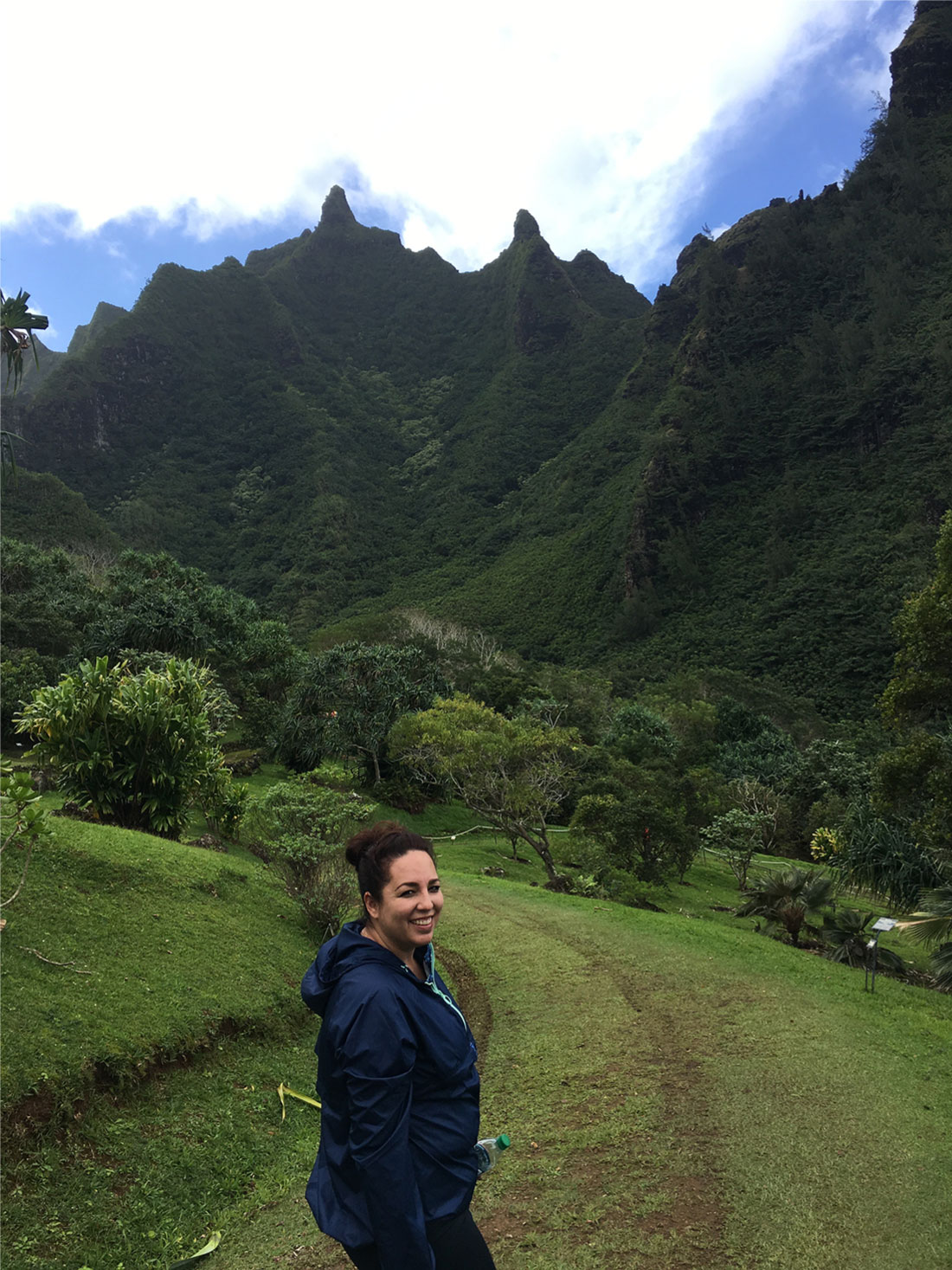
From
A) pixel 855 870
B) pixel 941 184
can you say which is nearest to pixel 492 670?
pixel 855 870

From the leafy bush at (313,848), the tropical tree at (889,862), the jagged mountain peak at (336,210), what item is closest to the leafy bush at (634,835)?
the tropical tree at (889,862)

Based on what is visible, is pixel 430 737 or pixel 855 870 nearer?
pixel 855 870

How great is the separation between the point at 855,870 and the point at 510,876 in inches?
293

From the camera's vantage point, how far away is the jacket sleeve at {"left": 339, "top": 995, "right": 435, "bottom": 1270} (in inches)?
67.3

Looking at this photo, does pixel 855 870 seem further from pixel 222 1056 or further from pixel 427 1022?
pixel 427 1022

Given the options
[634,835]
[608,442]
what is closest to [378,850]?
[634,835]

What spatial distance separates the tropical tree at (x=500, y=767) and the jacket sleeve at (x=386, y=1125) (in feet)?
50.0

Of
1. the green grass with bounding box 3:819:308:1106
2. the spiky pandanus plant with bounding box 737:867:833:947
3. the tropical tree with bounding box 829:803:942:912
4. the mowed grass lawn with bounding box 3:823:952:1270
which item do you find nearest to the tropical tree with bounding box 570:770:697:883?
the spiky pandanus plant with bounding box 737:867:833:947

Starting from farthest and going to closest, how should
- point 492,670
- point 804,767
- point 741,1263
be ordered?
point 492,670
point 804,767
point 741,1263

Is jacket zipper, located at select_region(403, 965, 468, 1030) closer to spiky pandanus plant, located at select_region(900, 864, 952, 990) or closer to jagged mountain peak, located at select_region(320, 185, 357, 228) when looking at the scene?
spiky pandanus plant, located at select_region(900, 864, 952, 990)

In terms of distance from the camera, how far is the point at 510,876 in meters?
17.8

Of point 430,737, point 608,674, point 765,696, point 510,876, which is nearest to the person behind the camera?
point 510,876

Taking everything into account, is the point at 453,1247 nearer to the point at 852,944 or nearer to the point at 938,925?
the point at 938,925

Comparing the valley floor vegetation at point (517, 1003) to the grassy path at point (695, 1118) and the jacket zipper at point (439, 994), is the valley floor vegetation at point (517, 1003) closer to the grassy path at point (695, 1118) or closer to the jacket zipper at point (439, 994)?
the grassy path at point (695, 1118)
